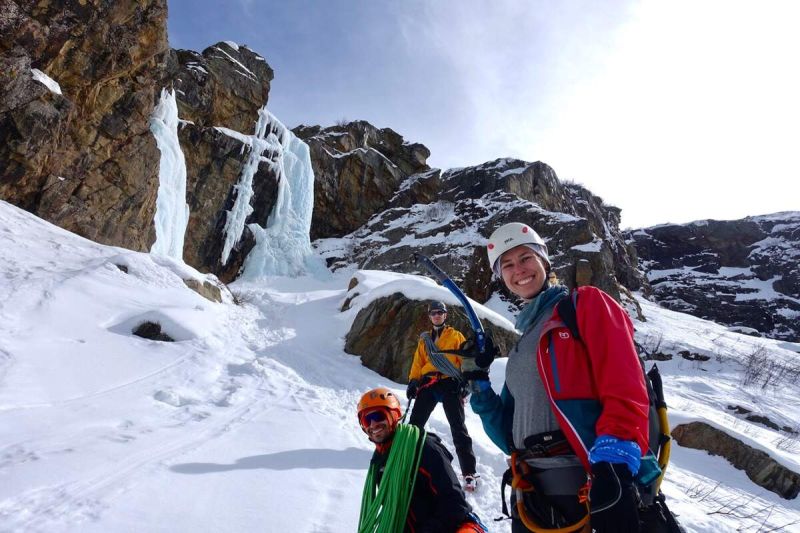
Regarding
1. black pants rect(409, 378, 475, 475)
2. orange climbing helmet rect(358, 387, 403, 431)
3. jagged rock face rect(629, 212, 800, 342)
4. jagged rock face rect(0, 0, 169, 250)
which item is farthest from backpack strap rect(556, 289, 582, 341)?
jagged rock face rect(629, 212, 800, 342)

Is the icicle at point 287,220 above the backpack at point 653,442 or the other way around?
above

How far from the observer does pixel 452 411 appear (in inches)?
207

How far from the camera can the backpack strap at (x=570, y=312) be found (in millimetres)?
1800

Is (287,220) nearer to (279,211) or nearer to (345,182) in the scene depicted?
(279,211)

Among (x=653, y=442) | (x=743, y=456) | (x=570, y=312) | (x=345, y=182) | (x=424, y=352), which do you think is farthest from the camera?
(x=345, y=182)

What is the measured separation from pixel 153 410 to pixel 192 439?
1.26 m

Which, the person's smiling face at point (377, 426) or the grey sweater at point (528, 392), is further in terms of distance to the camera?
the person's smiling face at point (377, 426)

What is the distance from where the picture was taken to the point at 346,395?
8.57m

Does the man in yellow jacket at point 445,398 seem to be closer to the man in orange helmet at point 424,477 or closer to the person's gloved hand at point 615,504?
the man in orange helmet at point 424,477

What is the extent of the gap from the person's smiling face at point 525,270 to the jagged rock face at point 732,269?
72.6 m

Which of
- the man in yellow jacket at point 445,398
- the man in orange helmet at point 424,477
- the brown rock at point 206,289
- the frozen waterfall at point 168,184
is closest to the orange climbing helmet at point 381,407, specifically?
the man in orange helmet at point 424,477

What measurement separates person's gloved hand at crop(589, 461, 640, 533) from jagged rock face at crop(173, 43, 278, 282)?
104 ft

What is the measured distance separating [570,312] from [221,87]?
116 ft

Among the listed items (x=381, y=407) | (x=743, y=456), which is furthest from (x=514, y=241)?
(x=743, y=456)
